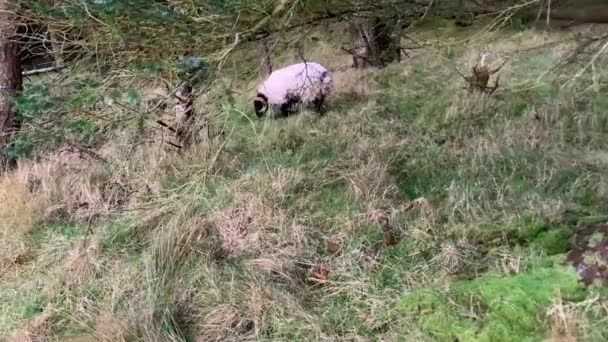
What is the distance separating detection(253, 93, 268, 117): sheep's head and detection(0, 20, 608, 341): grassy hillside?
37.5 inches

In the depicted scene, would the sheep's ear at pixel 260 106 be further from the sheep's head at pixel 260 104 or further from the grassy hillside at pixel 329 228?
the grassy hillside at pixel 329 228

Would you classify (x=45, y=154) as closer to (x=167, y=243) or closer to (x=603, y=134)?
(x=167, y=243)

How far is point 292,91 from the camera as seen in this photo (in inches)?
316

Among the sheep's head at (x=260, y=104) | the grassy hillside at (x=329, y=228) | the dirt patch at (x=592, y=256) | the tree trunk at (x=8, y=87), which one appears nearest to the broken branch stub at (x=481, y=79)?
the grassy hillside at (x=329, y=228)

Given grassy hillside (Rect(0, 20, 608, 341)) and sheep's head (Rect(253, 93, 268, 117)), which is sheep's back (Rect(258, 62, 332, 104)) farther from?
grassy hillside (Rect(0, 20, 608, 341))

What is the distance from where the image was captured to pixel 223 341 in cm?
361

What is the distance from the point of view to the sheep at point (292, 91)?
7.91m

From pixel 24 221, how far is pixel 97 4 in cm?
261

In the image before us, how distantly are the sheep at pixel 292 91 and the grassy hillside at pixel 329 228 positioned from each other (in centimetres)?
82

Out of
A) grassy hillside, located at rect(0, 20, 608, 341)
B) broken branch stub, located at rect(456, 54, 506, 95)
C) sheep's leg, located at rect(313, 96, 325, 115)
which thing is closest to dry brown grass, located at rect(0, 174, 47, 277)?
grassy hillside, located at rect(0, 20, 608, 341)

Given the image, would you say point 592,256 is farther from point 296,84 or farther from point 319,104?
point 296,84

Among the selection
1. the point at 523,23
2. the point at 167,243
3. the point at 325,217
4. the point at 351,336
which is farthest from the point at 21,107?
the point at 523,23

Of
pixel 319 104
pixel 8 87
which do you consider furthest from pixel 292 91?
pixel 8 87

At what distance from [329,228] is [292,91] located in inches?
147
